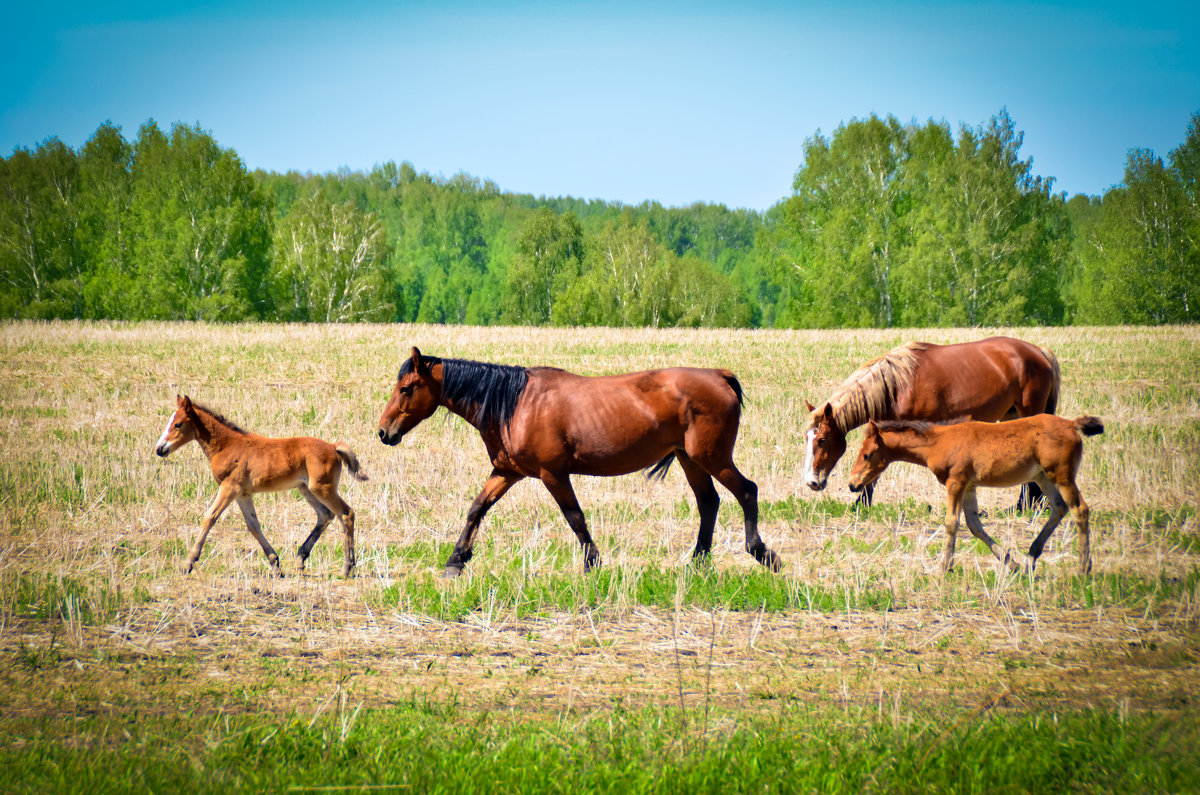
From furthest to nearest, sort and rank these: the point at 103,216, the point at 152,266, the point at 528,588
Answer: the point at 103,216 < the point at 152,266 < the point at 528,588

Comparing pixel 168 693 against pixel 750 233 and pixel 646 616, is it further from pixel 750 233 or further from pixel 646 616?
pixel 750 233

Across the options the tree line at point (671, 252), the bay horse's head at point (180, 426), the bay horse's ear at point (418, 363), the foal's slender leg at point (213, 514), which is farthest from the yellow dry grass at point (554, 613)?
the tree line at point (671, 252)

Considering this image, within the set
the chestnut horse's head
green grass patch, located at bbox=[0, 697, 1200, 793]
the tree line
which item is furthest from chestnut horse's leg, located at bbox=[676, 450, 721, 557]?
the tree line

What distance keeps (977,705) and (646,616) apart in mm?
2416

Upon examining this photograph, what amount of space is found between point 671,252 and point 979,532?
60.8 metres

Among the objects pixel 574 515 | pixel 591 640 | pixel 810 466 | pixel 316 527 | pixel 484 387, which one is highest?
pixel 484 387

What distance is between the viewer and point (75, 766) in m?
4.13

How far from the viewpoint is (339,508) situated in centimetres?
796

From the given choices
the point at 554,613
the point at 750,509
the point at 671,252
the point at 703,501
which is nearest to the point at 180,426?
the point at 554,613

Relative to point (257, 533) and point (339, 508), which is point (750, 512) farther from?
point (257, 533)

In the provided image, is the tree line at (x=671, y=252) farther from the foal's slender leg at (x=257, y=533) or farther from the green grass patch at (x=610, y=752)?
the green grass patch at (x=610, y=752)

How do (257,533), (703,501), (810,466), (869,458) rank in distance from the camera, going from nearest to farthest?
(257,533), (869,458), (703,501), (810,466)

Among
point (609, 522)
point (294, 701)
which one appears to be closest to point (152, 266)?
point (609, 522)

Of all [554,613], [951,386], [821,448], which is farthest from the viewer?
[951,386]
